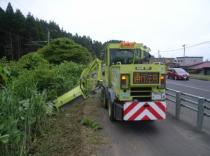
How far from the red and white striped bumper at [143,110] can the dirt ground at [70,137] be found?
40.9 inches

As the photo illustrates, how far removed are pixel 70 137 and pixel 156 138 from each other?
2.42 meters

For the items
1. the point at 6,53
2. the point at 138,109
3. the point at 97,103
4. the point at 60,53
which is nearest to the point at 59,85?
the point at 97,103

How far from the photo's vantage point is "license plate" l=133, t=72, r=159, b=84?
24.7 ft

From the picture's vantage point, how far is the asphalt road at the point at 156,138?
606cm

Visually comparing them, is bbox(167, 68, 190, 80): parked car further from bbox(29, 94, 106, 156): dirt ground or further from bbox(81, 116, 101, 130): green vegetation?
bbox(81, 116, 101, 130): green vegetation

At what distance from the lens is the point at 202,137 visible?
699 centimetres

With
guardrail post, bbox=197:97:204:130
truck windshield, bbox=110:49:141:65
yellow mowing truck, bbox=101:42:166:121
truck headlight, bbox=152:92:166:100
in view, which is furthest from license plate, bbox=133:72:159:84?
truck windshield, bbox=110:49:141:65

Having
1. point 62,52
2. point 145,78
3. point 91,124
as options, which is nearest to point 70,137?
point 91,124

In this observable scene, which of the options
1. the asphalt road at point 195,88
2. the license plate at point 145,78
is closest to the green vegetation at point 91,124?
the license plate at point 145,78

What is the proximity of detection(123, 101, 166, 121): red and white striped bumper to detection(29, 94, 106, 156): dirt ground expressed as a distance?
1038 millimetres

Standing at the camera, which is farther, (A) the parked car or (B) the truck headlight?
(A) the parked car

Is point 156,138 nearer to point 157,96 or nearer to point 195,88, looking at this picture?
point 157,96

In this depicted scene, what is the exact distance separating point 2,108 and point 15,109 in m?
0.33

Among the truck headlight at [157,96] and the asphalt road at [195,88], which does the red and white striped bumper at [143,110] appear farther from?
the asphalt road at [195,88]
